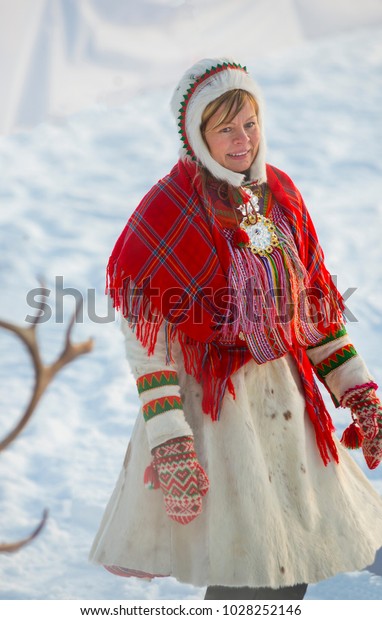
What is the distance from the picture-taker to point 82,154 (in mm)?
4234

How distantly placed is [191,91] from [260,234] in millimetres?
295

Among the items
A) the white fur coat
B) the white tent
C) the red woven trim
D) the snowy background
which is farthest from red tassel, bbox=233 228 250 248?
the white tent

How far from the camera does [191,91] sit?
164 cm

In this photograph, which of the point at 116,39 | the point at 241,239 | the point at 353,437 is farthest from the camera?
the point at 116,39

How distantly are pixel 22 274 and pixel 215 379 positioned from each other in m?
2.16

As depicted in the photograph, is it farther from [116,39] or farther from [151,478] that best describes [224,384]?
[116,39]

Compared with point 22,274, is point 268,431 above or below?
below

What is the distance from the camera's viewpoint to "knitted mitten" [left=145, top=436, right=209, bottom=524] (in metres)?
1.53

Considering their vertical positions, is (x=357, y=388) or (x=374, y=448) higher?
(x=357, y=388)

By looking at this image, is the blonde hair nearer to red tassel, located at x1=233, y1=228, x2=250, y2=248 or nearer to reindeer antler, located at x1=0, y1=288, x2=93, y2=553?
red tassel, located at x1=233, y1=228, x2=250, y2=248

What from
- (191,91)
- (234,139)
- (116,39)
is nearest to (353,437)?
(234,139)

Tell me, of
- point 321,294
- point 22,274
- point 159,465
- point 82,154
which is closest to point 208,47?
point 82,154

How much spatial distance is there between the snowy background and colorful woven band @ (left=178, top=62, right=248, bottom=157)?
1.19 meters

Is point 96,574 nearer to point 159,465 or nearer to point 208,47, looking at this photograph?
point 159,465
